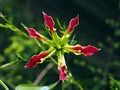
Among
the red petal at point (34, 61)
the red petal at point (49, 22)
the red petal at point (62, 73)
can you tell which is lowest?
the red petal at point (62, 73)

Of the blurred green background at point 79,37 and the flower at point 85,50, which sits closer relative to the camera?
the flower at point 85,50

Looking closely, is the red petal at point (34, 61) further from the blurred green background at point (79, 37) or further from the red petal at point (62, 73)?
the blurred green background at point (79, 37)

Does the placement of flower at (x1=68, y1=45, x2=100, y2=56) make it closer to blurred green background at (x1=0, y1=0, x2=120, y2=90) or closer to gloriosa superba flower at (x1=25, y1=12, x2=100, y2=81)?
gloriosa superba flower at (x1=25, y1=12, x2=100, y2=81)

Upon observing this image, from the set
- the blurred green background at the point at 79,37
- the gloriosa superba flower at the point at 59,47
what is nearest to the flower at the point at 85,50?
the gloriosa superba flower at the point at 59,47

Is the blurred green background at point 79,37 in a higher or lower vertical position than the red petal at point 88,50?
higher

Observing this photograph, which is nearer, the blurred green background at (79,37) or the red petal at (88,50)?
the red petal at (88,50)

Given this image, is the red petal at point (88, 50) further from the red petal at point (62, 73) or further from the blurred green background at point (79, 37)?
the blurred green background at point (79, 37)

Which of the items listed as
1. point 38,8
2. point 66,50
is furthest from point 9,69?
point 66,50

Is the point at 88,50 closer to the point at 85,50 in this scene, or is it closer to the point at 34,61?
the point at 85,50

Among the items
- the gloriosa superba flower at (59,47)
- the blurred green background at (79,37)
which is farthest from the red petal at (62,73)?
the blurred green background at (79,37)
